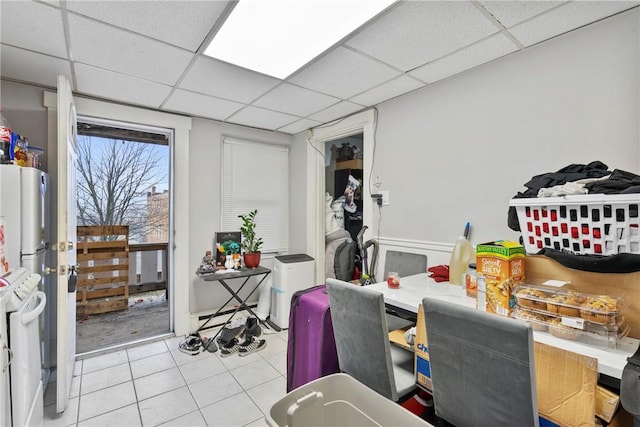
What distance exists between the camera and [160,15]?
155 cm

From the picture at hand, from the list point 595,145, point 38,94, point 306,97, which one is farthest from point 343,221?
point 38,94

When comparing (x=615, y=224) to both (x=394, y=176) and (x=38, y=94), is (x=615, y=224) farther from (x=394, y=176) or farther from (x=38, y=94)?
(x=38, y=94)

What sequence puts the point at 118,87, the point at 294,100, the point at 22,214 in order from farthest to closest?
the point at 294,100
the point at 118,87
the point at 22,214

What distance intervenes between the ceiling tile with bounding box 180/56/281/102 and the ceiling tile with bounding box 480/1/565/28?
4.84 feet

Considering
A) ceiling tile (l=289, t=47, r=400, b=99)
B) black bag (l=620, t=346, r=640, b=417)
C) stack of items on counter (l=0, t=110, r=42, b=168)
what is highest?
ceiling tile (l=289, t=47, r=400, b=99)

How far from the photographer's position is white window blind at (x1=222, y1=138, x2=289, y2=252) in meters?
3.61

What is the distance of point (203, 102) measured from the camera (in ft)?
9.24

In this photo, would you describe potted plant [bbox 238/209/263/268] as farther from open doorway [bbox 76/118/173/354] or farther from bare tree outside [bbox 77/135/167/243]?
bare tree outside [bbox 77/135/167/243]

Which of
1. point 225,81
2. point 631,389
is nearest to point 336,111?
point 225,81

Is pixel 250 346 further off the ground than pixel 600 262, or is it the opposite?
pixel 600 262

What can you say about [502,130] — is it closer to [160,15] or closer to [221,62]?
[221,62]

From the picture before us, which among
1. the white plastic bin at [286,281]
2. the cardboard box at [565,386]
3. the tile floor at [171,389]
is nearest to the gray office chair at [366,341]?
the cardboard box at [565,386]

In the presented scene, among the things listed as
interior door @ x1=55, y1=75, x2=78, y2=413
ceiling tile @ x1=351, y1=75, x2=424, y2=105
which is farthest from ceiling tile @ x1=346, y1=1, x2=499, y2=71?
interior door @ x1=55, y1=75, x2=78, y2=413

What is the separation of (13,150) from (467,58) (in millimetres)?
3076
